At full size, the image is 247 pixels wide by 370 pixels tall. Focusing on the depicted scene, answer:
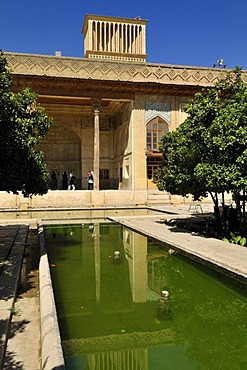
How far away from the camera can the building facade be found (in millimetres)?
19375

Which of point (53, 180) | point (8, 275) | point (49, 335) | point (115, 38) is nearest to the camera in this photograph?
point (49, 335)

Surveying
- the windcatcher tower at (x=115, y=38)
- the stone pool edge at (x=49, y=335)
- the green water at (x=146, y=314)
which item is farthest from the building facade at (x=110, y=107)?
the stone pool edge at (x=49, y=335)

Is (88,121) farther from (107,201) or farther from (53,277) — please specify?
(53,277)

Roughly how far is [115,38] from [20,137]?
24790 millimetres

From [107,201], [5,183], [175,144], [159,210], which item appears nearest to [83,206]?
[107,201]

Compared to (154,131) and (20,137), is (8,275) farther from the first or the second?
(154,131)

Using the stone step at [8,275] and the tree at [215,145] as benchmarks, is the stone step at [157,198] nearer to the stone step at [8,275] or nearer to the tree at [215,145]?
the tree at [215,145]

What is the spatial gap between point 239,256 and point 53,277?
2.93 meters

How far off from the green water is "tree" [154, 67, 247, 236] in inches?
71.1

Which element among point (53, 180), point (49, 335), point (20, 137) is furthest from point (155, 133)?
point (49, 335)

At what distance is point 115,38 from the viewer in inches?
1117

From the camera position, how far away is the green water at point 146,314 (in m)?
3.13

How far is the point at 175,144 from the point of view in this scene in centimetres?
970

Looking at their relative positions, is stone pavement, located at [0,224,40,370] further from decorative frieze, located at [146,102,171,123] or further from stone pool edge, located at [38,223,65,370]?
decorative frieze, located at [146,102,171,123]
